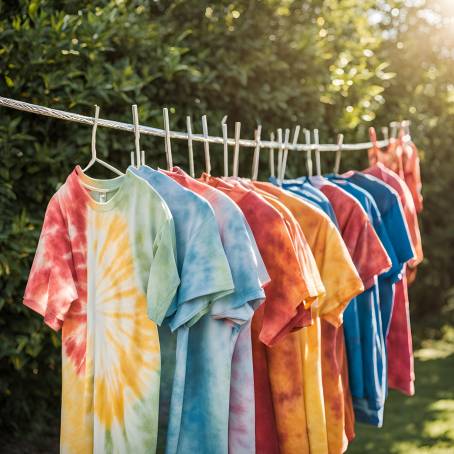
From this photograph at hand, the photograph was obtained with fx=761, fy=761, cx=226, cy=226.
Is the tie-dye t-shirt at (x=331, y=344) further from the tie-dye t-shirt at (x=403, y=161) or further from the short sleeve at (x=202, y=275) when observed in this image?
the tie-dye t-shirt at (x=403, y=161)

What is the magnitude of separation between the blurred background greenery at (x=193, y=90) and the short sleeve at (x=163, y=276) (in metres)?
1.48

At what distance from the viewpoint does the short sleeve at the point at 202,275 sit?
2.07m

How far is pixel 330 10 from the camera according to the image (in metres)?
5.23

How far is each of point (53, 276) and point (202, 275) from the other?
0.46 meters

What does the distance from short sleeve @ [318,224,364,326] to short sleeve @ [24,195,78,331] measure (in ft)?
2.78

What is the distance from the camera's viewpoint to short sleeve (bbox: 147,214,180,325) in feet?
6.73

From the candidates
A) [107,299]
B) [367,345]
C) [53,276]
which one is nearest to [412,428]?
[367,345]

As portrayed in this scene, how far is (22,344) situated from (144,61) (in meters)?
1.65

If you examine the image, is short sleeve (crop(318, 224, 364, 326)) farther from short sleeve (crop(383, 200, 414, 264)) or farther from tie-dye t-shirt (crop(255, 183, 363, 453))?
short sleeve (crop(383, 200, 414, 264))

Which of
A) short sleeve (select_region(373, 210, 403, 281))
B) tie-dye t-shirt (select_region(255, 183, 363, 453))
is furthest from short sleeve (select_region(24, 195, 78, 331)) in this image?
short sleeve (select_region(373, 210, 403, 281))

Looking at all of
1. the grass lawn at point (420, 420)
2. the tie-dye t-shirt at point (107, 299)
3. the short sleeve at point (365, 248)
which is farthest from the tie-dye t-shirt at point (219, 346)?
the grass lawn at point (420, 420)

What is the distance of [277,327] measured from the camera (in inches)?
89.7

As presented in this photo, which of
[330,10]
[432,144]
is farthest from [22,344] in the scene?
[432,144]

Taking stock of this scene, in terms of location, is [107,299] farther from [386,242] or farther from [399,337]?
[399,337]
